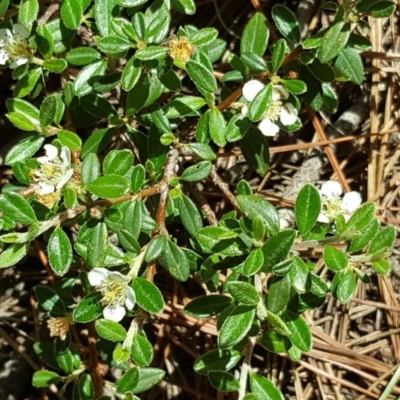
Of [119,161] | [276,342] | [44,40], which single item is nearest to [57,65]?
[44,40]

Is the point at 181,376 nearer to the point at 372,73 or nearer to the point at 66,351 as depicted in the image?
the point at 66,351

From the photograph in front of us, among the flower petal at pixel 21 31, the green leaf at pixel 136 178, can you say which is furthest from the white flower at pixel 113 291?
the flower petal at pixel 21 31

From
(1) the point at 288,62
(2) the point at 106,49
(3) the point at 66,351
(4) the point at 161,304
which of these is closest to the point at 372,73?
(1) the point at 288,62

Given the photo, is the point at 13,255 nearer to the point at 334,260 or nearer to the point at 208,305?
the point at 208,305

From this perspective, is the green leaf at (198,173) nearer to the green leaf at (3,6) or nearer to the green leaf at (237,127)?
the green leaf at (237,127)

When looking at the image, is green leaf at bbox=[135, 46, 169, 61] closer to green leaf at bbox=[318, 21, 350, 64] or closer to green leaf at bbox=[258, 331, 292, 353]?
green leaf at bbox=[318, 21, 350, 64]

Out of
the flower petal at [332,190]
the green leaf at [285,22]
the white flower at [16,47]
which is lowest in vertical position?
the flower petal at [332,190]

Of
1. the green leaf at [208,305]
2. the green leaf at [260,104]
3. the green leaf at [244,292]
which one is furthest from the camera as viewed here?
the green leaf at [208,305]
